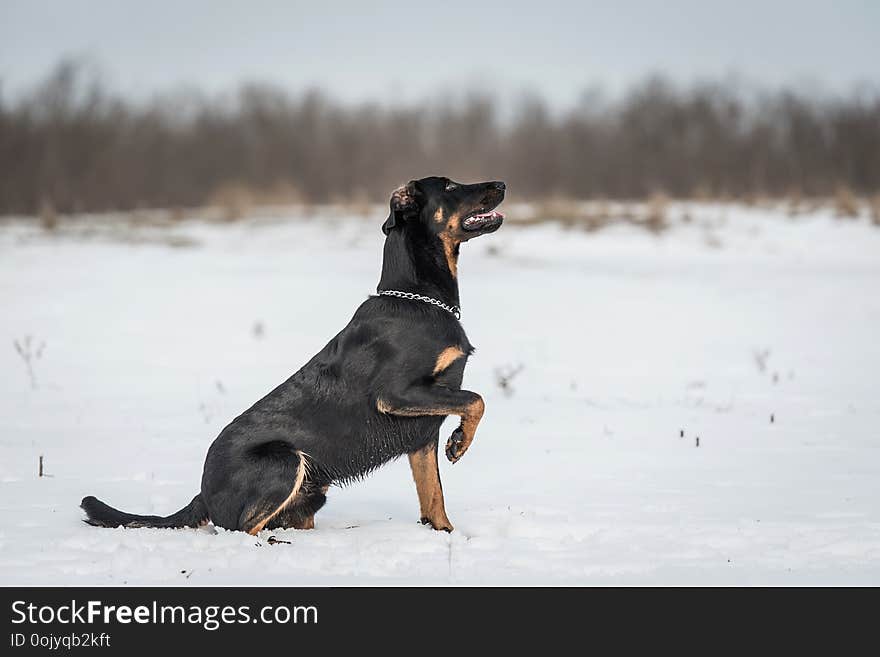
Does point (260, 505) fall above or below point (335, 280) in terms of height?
below

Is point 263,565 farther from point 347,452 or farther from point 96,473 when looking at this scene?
point 96,473

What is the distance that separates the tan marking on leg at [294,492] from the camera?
505 centimetres

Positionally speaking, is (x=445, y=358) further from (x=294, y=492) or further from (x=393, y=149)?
(x=393, y=149)

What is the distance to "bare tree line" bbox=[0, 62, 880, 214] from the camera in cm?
2397

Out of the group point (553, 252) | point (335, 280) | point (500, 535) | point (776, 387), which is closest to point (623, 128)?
point (553, 252)

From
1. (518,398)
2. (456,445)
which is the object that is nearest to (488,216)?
(456,445)

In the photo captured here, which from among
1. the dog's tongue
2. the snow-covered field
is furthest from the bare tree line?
the dog's tongue

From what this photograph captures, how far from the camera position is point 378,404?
5.14 meters

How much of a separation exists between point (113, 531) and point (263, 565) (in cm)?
90

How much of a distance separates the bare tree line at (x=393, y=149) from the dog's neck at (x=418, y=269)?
58.5 feet

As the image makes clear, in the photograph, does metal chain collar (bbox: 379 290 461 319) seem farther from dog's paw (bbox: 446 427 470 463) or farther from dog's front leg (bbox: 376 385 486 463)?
dog's paw (bbox: 446 427 470 463)

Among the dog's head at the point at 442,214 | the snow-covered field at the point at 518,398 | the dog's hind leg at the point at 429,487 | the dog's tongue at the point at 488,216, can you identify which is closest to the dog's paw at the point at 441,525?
the dog's hind leg at the point at 429,487

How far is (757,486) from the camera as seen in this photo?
6414 mm

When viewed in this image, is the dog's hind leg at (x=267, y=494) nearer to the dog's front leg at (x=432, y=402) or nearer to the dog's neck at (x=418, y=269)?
the dog's front leg at (x=432, y=402)
